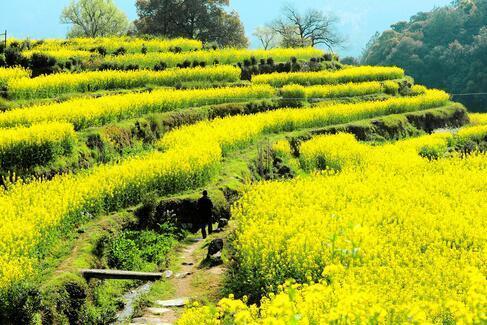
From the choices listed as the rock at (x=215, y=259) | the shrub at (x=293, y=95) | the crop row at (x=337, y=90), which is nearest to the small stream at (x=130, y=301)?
the rock at (x=215, y=259)

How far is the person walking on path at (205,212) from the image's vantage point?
17562mm

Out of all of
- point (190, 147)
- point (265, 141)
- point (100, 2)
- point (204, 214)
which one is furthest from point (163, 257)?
point (100, 2)

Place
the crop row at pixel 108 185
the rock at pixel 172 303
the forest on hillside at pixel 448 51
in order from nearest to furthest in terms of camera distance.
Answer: the crop row at pixel 108 185 → the rock at pixel 172 303 → the forest on hillside at pixel 448 51

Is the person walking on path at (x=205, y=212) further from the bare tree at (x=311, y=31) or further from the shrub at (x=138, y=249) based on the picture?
the bare tree at (x=311, y=31)

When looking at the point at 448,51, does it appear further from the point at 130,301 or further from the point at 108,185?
the point at 130,301

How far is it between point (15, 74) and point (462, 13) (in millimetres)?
71888

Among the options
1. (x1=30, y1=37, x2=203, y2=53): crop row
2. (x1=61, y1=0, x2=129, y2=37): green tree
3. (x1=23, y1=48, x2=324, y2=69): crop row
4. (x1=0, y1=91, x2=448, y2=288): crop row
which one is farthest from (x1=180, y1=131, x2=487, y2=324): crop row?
(x1=61, y1=0, x2=129, y2=37): green tree

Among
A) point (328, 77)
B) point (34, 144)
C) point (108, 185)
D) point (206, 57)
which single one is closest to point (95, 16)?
point (206, 57)

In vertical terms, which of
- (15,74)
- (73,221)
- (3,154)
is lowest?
(73,221)

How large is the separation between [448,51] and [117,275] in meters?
70.3

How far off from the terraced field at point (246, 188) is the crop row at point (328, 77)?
0.32 metres

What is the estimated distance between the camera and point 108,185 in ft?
57.0

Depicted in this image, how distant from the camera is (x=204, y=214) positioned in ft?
58.3

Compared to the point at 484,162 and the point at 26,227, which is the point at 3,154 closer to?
the point at 26,227
